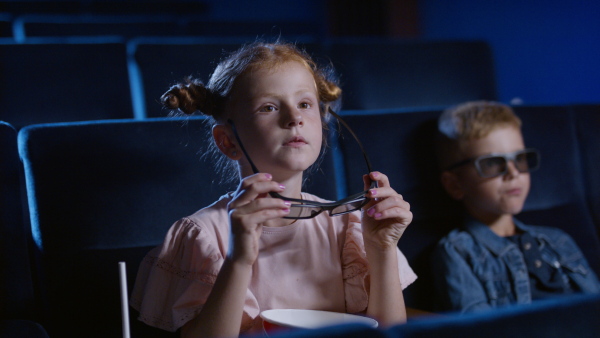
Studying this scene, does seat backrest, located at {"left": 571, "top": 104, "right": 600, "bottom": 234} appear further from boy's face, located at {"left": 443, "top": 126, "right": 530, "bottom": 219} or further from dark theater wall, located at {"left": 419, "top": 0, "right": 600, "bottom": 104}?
dark theater wall, located at {"left": 419, "top": 0, "right": 600, "bottom": 104}

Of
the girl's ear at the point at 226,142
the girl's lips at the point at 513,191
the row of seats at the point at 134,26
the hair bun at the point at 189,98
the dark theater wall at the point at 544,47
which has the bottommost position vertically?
the girl's lips at the point at 513,191

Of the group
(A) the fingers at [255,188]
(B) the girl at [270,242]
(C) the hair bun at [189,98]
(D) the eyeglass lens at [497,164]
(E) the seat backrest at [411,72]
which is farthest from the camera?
(E) the seat backrest at [411,72]

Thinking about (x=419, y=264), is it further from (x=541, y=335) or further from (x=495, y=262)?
(x=541, y=335)

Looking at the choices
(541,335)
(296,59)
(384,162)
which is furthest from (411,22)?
(541,335)

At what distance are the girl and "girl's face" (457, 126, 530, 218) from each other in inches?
20.0

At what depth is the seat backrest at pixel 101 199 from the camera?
4.14 feet

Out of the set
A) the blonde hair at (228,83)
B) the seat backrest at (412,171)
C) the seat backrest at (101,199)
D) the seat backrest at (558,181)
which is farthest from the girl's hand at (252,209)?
the seat backrest at (558,181)

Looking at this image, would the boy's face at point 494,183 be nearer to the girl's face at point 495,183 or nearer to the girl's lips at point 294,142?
the girl's face at point 495,183

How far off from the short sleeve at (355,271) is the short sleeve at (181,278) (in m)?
0.19

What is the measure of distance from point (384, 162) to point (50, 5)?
381 centimetres

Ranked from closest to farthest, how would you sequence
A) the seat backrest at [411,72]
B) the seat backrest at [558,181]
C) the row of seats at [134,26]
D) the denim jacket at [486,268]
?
the denim jacket at [486,268]
the seat backrest at [558,181]
the seat backrest at [411,72]
the row of seats at [134,26]

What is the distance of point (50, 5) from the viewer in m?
4.57

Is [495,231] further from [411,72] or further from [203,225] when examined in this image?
[203,225]

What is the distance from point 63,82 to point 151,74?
219 mm
